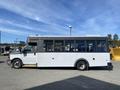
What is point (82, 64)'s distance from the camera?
16656 millimetres

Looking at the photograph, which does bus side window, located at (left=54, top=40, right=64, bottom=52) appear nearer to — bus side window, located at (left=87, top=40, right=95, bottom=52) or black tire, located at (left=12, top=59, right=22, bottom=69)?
bus side window, located at (left=87, top=40, right=95, bottom=52)

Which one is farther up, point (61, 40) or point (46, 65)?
point (61, 40)

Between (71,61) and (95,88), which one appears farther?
(71,61)

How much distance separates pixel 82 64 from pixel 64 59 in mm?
1438

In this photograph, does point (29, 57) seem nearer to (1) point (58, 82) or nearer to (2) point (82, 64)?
(2) point (82, 64)

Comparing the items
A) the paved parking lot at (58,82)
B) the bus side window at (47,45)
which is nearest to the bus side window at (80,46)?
the bus side window at (47,45)

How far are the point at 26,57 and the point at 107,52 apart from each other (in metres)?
6.35

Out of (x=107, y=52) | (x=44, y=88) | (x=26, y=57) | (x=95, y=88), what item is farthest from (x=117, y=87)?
(x=26, y=57)

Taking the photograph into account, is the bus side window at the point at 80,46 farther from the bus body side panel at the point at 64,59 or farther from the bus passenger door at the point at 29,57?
the bus passenger door at the point at 29,57

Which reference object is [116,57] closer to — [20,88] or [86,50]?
[86,50]

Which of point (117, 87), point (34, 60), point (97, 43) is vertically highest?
point (97, 43)

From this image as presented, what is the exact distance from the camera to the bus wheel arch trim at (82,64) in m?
16.5

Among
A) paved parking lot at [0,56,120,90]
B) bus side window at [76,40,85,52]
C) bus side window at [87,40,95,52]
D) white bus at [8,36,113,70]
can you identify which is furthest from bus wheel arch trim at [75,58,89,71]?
paved parking lot at [0,56,120,90]

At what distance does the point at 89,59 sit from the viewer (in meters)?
16.5
